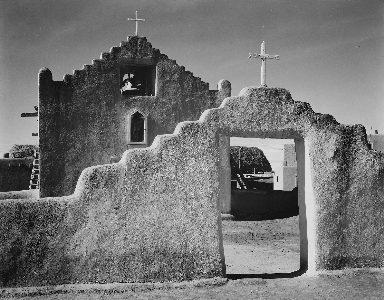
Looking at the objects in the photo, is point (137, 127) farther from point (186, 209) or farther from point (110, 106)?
point (186, 209)

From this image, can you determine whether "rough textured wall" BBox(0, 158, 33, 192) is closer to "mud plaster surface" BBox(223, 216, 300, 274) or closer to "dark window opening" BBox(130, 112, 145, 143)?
"dark window opening" BBox(130, 112, 145, 143)

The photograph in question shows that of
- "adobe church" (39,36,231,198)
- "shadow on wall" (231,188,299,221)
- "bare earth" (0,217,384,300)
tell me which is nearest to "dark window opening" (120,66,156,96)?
"adobe church" (39,36,231,198)

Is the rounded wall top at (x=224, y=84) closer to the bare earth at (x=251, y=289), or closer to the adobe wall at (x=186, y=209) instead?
the adobe wall at (x=186, y=209)

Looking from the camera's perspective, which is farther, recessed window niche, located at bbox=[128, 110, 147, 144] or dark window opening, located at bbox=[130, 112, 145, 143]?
dark window opening, located at bbox=[130, 112, 145, 143]

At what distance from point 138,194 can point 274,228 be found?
819cm

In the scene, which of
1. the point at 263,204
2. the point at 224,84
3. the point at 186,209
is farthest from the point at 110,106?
the point at 186,209

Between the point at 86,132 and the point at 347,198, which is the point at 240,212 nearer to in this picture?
the point at 86,132

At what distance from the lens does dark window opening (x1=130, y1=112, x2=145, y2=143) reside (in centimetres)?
1443

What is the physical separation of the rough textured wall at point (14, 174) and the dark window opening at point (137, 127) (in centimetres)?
804

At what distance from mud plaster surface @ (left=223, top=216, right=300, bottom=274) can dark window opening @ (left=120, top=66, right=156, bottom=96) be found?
5.76m

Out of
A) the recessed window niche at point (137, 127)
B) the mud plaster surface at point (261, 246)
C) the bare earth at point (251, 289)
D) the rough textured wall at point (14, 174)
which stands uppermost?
the recessed window niche at point (137, 127)

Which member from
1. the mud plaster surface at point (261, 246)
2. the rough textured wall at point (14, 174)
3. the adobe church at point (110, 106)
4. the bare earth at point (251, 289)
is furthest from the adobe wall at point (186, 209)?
the rough textured wall at point (14, 174)

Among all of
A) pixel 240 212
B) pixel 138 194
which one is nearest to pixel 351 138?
pixel 138 194

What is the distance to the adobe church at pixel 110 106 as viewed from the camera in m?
13.5
